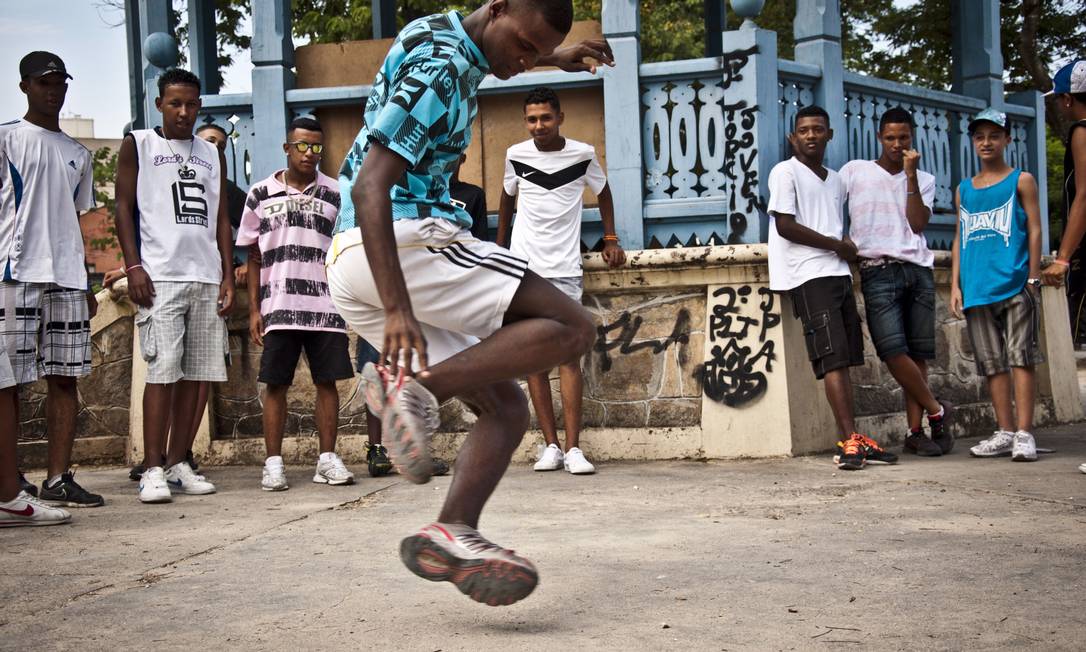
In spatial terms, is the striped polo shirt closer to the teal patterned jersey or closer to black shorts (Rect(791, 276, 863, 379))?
black shorts (Rect(791, 276, 863, 379))

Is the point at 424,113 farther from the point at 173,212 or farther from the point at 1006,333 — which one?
the point at 1006,333

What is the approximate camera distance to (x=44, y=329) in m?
5.64

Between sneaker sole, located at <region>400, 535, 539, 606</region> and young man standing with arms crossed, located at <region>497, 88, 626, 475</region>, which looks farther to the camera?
young man standing with arms crossed, located at <region>497, 88, 626, 475</region>

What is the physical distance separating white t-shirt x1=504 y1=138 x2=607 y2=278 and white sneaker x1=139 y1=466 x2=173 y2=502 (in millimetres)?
2360

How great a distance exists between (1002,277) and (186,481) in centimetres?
472

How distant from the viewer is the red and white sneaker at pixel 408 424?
10.2 feet

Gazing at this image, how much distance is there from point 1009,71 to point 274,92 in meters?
14.3

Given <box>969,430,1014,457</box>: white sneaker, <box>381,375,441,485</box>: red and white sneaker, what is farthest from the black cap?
<box>969,430,1014,457</box>: white sneaker

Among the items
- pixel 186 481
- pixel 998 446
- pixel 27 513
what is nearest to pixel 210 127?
pixel 186 481

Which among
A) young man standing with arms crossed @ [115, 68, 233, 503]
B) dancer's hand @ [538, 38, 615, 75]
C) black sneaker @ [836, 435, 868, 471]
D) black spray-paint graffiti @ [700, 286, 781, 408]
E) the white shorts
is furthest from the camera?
black spray-paint graffiti @ [700, 286, 781, 408]

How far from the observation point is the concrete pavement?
305cm

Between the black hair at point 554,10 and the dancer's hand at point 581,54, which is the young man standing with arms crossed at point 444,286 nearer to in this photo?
the black hair at point 554,10

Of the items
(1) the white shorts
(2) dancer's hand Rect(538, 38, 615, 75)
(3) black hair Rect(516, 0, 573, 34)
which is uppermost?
(2) dancer's hand Rect(538, 38, 615, 75)

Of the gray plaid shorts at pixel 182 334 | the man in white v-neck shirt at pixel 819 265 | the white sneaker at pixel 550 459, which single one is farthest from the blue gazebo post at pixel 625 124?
the gray plaid shorts at pixel 182 334
